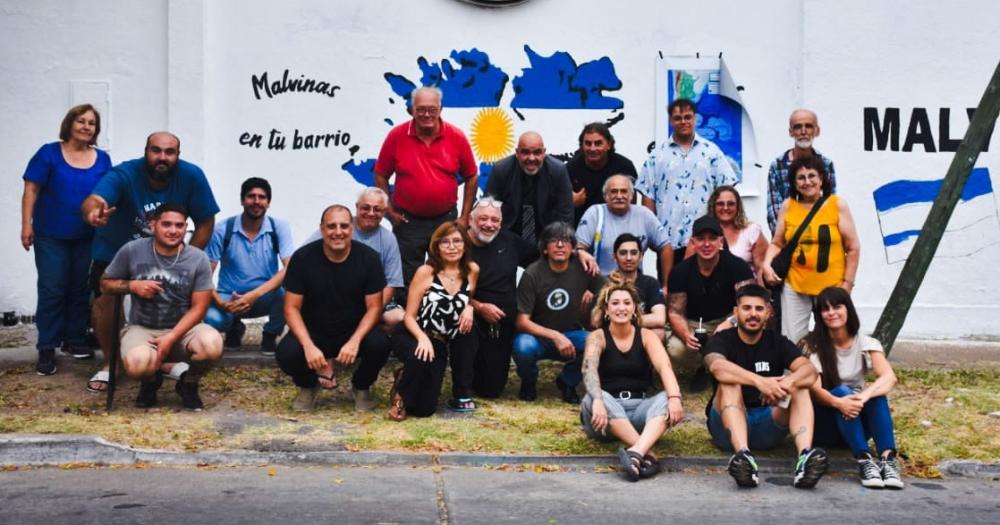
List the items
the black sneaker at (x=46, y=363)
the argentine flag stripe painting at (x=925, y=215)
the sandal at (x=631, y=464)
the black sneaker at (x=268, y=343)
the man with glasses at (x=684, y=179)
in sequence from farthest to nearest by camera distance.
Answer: the argentine flag stripe painting at (x=925, y=215)
the black sneaker at (x=268, y=343)
the man with glasses at (x=684, y=179)
the black sneaker at (x=46, y=363)
the sandal at (x=631, y=464)

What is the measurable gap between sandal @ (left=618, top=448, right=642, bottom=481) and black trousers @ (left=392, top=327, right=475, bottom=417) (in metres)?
1.60

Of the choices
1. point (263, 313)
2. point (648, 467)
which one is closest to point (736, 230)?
point (648, 467)

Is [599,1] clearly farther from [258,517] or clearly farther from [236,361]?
[258,517]

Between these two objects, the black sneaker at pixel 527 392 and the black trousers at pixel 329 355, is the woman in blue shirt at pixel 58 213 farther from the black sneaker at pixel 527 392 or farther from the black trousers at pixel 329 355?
the black sneaker at pixel 527 392

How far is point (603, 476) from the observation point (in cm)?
717

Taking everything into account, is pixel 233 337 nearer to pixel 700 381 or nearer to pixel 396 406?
pixel 396 406

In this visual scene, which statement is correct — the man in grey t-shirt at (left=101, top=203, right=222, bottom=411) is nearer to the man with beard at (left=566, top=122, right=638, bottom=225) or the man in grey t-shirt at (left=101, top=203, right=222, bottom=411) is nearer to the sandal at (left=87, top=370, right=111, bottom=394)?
the sandal at (left=87, top=370, right=111, bottom=394)

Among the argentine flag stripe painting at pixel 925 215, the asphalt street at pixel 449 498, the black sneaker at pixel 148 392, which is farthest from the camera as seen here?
the argentine flag stripe painting at pixel 925 215

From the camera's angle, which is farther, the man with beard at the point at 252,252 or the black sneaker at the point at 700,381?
the man with beard at the point at 252,252

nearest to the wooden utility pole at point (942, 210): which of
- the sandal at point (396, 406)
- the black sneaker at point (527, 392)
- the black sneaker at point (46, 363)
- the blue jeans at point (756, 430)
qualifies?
the blue jeans at point (756, 430)

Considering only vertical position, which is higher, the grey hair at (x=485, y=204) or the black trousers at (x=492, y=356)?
the grey hair at (x=485, y=204)

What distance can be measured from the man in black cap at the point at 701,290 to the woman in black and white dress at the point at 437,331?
1.47 meters

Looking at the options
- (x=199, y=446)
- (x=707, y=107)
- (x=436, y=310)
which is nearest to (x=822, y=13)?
(x=707, y=107)

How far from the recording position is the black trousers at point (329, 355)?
820 centimetres
